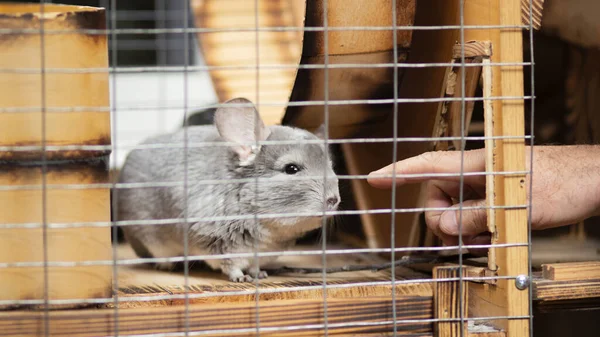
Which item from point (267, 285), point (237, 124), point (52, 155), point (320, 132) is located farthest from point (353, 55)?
point (52, 155)

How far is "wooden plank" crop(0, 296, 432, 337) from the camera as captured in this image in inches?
73.7

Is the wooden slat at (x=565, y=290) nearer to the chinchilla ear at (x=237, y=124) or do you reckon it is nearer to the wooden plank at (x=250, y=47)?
the chinchilla ear at (x=237, y=124)

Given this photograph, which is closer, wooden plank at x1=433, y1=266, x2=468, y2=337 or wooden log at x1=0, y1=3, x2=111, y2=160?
wooden log at x1=0, y1=3, x2=111, y2=160

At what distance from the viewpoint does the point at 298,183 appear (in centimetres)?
248

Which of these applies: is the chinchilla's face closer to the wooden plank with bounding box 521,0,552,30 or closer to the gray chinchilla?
the gray chinchilla

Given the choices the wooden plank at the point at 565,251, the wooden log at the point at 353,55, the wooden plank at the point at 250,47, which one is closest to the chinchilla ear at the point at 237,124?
the wooden log at the point at 353,55

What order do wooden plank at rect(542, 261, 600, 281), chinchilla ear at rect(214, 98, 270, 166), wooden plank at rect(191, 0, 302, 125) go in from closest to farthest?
1. wooden plank at rect(542, 261, 600, 281)
2. chinchilla ear at rect(214, 98, 270, 166)
3. wooden plank at rect(191, 0, 302, 125)

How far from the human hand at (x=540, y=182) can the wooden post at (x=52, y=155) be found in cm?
80

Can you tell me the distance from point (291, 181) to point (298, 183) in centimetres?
2

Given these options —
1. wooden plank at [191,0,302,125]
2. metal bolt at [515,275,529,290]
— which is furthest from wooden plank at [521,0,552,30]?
wooden plank at [191,0,302,125]

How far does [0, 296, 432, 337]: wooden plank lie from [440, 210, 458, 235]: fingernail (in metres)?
0.25

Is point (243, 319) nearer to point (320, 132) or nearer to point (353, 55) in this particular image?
point (353, 55)

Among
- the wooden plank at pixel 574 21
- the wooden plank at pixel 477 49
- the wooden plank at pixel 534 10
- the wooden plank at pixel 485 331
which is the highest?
the wooden plank at pixel 574 21

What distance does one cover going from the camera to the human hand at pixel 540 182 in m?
2.18
